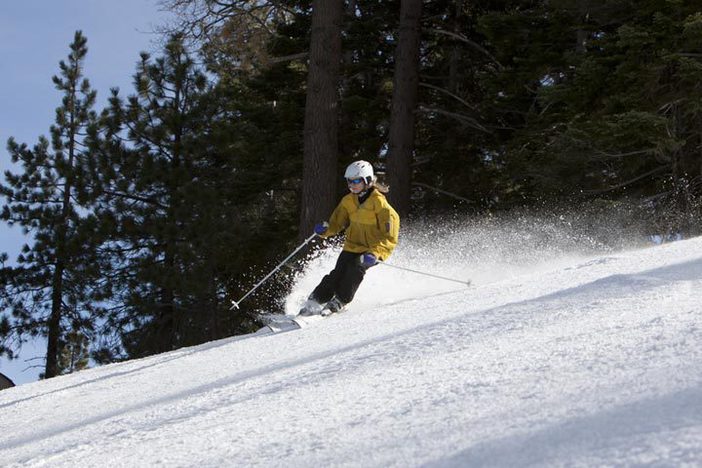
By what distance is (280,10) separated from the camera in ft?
63.1

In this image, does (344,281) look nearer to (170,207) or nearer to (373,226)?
(373,226)

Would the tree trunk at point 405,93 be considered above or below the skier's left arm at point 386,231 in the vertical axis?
above

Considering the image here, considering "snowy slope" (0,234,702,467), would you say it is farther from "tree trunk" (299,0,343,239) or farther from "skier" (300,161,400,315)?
"tree trunk" (299,0,343,239)

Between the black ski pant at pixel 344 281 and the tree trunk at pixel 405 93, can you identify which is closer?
the black ski pant at pixel 344 281

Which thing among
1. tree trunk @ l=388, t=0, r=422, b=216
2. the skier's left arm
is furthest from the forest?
the skier's left arm

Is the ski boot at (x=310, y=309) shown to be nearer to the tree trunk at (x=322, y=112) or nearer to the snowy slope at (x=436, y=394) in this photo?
the snowy slope at (x=436, y=394)

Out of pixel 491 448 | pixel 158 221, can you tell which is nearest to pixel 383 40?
pixel 158 221

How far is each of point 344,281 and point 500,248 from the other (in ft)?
Result: 18.2

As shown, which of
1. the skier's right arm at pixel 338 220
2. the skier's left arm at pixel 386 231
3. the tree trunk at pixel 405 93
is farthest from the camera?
the tree trunk at pixel 405 93

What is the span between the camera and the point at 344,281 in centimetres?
814

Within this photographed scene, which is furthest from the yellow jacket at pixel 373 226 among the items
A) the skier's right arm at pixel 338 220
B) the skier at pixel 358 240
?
the skier's right arm at pixel 338 220

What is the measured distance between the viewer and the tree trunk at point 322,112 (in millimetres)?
14484

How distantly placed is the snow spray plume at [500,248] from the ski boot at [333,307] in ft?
4.82

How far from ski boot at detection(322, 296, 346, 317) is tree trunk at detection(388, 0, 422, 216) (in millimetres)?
7586
